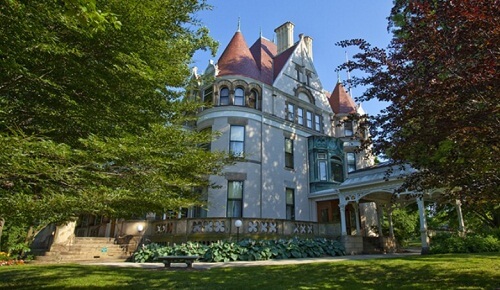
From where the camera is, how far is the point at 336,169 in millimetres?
25047

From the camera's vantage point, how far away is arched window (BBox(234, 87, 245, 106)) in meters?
21.8

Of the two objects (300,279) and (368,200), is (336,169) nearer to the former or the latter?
(368,200)

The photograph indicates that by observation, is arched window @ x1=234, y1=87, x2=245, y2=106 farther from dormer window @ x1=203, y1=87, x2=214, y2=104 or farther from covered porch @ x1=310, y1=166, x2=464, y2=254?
covered porch @ x1=310, y1=166, x2=464, y2=254

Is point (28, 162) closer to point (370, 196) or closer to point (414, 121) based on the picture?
point (414, 121)

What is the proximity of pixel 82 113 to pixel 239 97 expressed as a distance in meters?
17.1

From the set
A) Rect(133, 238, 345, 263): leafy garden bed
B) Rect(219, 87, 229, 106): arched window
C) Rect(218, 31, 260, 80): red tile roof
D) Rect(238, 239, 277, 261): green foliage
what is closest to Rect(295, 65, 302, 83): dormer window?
Rect(218, 31, 260, 80): red tile roof

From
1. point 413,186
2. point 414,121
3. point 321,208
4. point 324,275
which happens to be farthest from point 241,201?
point 414,121

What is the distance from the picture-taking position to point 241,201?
1981cm

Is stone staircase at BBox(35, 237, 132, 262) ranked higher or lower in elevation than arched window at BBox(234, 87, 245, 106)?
lower

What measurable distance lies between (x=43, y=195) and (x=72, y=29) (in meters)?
2.38

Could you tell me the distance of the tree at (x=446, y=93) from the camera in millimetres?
4750

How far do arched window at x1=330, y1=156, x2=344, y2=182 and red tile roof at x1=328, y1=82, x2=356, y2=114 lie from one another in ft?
18.5

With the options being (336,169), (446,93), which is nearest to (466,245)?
(336,169)

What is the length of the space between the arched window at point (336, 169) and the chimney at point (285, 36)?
396 inches
